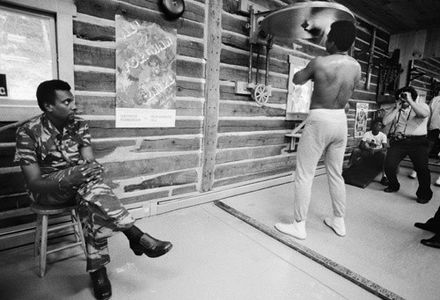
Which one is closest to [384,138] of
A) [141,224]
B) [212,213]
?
[212,213]

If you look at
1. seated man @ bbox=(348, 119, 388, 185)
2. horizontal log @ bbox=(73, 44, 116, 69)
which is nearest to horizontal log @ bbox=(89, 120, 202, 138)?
horizontal log @ bbox=(73, 44, 116, 69)

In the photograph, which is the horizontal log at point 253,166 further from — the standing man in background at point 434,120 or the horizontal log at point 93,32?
the standing man in background at point 434,120

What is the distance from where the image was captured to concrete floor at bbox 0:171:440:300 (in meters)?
1.91

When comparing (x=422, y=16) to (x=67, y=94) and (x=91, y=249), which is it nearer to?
(x=67, y=94)

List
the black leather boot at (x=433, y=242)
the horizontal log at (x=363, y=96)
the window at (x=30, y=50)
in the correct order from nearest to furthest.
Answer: the window at (x=30, y=50)
the black leather boot at (x=433, y=242)
the horizontal log at (x=363, y=96)

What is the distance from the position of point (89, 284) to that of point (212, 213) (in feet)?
5.38

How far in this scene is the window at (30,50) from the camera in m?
2.15

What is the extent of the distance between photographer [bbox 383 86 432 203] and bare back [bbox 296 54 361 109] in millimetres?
1897

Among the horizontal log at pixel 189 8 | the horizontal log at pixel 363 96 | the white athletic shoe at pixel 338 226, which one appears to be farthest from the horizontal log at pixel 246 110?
the horizontal log at pixel 363 96

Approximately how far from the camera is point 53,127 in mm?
2090

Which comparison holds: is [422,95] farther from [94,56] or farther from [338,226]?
[94,56]

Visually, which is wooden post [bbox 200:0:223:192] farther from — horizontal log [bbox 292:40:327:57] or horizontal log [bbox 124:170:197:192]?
horizontal log [bbox 292:40:327:57]

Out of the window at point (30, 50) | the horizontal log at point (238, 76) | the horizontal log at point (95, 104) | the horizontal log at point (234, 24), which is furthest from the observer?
the horizontal log at point (238, 76)

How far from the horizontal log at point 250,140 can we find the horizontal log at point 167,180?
0.64 meters
